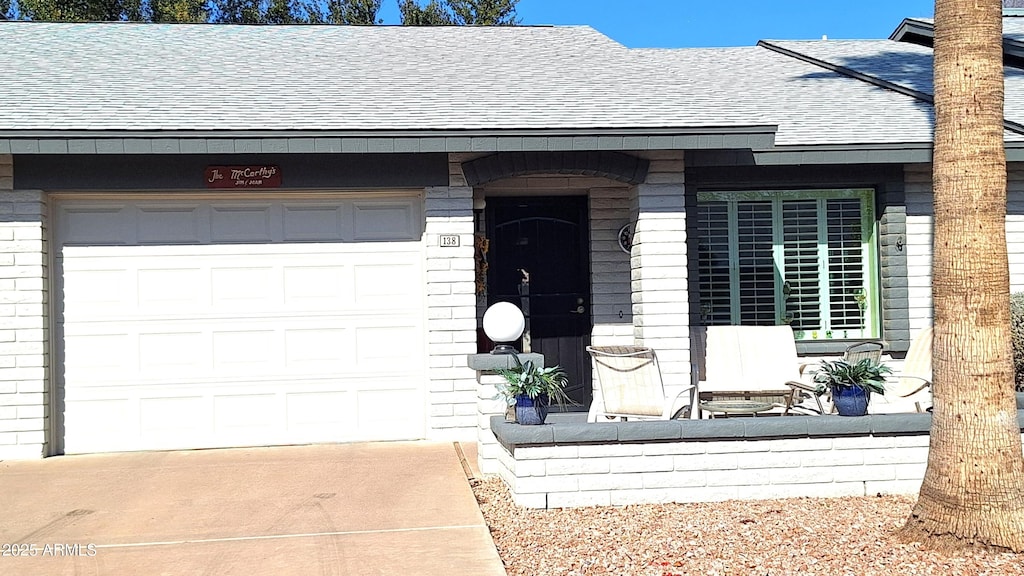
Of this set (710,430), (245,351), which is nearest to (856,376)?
(710,430)

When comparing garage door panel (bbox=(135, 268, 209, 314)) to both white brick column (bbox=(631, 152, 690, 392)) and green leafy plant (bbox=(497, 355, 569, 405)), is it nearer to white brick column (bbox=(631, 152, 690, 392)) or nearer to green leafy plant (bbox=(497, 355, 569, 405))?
green leafy plant (bbox=(497, 355, 569, 405))

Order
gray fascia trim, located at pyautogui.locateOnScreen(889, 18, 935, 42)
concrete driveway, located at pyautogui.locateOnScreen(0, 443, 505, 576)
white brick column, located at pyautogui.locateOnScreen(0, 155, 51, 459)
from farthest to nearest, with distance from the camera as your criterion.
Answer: gray fascia trim, located at pyautogui.locateOnScreen(889, 18, 935, 42) < white brick column, located at pyautogui.locateOnScreen(0, 155, 51, 459) < concrete driveway, located at pyautogui.locateOnScreen(0, 443, 505, 576)

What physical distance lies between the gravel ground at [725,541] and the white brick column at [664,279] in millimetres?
2601

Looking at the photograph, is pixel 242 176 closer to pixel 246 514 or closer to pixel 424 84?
pixel 424 84

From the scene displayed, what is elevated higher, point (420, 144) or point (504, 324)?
point (420, 144)

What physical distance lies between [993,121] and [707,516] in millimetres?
2808

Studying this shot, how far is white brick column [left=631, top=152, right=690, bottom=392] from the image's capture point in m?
9.13

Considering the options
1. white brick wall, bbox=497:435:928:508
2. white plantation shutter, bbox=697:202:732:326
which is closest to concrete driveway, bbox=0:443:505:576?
Answer: white brick wall, bbox=497:435:928:508

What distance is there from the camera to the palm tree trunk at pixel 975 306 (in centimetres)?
520

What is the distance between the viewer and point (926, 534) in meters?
5.35

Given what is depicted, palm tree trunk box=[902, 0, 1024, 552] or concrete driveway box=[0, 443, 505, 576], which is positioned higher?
palm tree trunk box=[902, 0, 1024, 552]

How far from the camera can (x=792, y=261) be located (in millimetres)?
10414

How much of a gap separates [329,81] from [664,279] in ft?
12.7

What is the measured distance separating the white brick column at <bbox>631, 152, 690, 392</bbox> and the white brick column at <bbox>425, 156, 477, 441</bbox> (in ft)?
5.10
